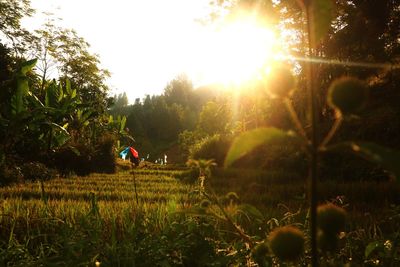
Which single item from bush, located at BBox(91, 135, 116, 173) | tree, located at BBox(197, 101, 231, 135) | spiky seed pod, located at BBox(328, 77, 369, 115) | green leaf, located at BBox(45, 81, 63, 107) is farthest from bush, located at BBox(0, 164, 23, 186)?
tree, located at BBox(197, 101, 231, 135)

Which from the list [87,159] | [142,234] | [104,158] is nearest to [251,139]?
[142,234]

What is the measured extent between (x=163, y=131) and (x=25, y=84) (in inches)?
1655

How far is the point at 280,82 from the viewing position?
19.2 inches

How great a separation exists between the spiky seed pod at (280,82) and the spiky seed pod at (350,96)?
0.07 m

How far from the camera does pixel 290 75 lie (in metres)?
0.50

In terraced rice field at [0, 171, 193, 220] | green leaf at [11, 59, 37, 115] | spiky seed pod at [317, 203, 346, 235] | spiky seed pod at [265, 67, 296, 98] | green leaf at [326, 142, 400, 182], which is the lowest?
terraced rice field at [0, 171, 193, 220]

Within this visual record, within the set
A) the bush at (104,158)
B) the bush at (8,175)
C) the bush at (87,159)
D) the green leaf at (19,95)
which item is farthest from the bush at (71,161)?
the green leaf at (19,95)

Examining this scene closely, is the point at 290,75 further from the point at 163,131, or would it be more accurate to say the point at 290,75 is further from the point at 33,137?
the point at 163,131

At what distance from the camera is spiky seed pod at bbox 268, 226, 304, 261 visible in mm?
476

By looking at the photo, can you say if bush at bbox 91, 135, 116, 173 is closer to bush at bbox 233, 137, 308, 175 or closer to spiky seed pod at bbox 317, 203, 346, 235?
bush at bbox 233, 137, 308, 175

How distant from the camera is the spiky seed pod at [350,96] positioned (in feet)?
1.37

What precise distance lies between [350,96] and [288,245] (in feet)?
0.68

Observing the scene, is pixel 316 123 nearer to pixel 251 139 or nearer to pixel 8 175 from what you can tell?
Answer: pixel 251 139

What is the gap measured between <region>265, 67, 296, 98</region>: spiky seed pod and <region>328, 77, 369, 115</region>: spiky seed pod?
68 millimetres
